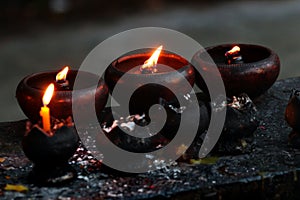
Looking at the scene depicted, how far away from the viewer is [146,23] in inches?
197

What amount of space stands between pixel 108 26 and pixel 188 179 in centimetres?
367

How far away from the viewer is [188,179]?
1.36 metres

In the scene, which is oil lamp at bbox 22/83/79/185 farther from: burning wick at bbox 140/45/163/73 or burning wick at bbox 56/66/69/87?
burning wick at bbox 140/45/163/73

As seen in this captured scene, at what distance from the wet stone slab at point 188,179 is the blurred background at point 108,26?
6.21 feet

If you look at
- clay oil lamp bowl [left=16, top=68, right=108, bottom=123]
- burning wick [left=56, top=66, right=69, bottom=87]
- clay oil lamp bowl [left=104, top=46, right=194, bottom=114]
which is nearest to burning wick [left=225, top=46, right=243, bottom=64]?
clay oil lamp bowl [left=104, top=46, right=194, bottom=114]

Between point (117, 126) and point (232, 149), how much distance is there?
Result: 0.33 metres

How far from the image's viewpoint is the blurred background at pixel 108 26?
13.0ft

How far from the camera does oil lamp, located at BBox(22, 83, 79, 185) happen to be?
1.31 meters

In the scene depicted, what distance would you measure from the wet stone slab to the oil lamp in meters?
0.03

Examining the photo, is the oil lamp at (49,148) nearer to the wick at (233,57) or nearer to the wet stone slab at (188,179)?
the wet stone slab at (188,179)

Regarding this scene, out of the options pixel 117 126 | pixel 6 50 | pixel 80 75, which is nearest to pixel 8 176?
pixel 117 126

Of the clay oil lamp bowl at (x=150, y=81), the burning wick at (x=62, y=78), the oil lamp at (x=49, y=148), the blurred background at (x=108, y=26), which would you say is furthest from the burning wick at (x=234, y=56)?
the blurred background at (x=108, y=26)

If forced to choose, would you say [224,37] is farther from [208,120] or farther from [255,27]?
[208,120]

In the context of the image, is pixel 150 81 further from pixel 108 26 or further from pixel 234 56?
pixel 108 26
